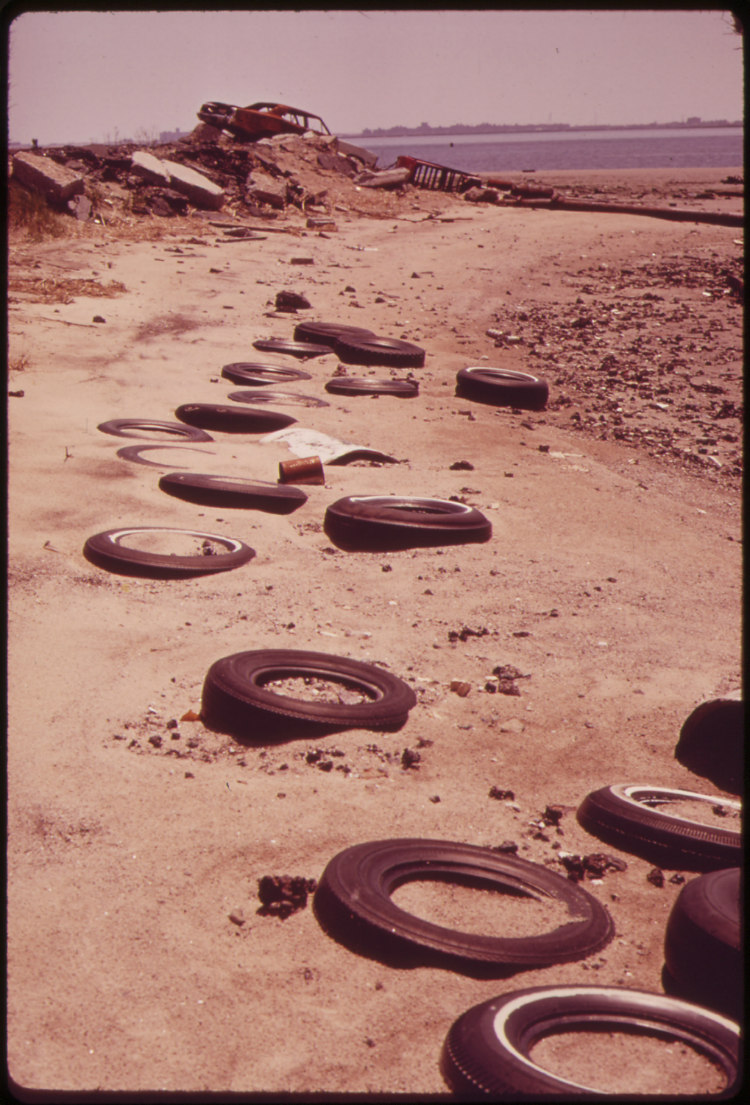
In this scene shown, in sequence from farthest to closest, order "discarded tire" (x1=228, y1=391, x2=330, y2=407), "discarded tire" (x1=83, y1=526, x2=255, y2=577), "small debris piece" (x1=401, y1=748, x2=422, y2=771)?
"discarded tire" (x1=228, y1=391, x2=330, y2=407) → "discarded tire" (x1=83, y1=526, x2=255, y2=577) → "small debris piece" (x1=401, y1=748, x2=422, y2=771)

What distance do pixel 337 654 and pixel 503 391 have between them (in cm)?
520

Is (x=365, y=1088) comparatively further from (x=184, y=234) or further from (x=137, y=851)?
(x=184, y=234)

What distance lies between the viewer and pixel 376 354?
400 inches

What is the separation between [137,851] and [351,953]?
2.27 ft

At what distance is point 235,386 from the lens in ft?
30.1

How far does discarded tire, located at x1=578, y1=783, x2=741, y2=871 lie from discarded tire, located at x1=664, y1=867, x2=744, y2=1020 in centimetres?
46

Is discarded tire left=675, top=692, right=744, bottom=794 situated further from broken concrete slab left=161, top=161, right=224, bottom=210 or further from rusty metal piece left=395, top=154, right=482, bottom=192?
rusty metal piece left=395, top=154, right=482, bottom=192

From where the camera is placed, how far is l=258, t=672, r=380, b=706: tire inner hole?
3.91 m

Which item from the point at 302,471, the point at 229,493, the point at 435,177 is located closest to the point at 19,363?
the point at 302,471

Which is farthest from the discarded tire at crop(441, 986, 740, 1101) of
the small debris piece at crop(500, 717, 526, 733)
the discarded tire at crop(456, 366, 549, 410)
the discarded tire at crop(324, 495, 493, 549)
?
the discarded tire at crop(456, 366, 549, 410)

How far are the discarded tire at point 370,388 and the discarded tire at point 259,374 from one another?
0.54 m

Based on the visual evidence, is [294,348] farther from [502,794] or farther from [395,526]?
[502,794]

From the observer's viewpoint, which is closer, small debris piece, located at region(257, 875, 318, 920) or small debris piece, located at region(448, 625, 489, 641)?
small debris piece, located at region(257, 875, 318, 920)

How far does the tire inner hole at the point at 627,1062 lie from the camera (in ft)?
6.92
